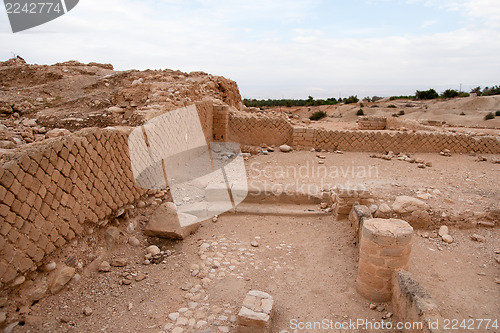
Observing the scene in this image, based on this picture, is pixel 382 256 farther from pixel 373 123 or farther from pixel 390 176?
pixel 373 123

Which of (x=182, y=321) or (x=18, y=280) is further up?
(x=18, y=280)

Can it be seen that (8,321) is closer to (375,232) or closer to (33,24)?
(375,232)

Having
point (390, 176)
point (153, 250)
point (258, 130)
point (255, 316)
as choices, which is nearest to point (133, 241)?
point (153, 250)

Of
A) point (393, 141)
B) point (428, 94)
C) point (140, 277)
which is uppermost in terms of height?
point (428, 94)

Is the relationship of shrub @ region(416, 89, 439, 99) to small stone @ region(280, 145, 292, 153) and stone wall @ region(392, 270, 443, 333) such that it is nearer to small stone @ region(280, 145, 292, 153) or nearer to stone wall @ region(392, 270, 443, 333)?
small stone @ region(280, 145, 292, 153)

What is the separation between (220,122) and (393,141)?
5.22 m

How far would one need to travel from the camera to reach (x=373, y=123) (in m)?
13.2

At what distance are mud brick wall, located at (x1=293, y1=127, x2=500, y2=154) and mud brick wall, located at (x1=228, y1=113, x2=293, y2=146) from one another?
38cm

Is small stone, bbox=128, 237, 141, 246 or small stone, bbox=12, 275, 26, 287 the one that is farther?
small stone, bbox=128, 237, 141, 246

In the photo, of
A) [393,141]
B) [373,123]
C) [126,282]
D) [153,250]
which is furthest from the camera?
[373,123]

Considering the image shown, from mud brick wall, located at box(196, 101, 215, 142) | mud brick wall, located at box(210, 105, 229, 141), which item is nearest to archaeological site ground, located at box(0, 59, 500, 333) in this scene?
mud brick wall, located at box(196, 101, 215, 142)

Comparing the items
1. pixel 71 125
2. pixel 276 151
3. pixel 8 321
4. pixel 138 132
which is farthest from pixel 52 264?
pixel 276 151

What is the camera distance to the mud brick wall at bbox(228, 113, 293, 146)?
9.34m

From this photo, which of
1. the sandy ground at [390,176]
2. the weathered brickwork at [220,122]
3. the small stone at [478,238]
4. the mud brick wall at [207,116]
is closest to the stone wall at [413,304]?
the small stone at [478,238]
